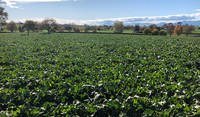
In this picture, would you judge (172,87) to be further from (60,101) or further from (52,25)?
(52,25)

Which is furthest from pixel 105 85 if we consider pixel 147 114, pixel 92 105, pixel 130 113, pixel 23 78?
pixel 23 78

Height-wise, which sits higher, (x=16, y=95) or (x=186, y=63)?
(x=186, y=63)

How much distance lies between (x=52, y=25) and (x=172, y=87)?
90.1 metres

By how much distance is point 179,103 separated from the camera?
5664 millimetres

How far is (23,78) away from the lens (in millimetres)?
8836

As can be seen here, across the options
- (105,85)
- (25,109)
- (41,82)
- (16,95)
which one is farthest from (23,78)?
(105,85)

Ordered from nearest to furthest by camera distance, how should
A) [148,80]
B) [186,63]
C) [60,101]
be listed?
[60,101] < [148,80] < [186,63]

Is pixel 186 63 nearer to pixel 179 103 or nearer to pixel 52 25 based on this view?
pixel 179 103

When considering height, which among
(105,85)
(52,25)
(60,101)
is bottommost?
(60,101)

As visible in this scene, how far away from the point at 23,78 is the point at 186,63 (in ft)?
38.1

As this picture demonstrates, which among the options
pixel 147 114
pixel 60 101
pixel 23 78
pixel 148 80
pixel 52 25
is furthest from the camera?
pixel 52 25

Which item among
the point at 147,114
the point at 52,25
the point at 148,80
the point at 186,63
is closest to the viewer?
the point at 147,114

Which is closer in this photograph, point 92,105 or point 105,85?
point 92,105

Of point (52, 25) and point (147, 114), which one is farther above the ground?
point (52, 25)
